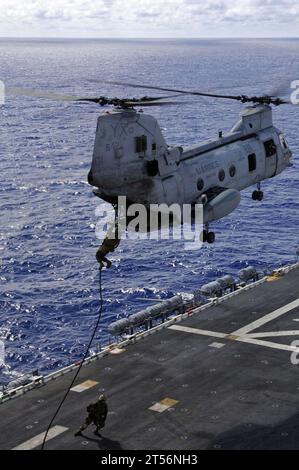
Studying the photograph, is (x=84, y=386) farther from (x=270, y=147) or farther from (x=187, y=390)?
(x=270, y=147)

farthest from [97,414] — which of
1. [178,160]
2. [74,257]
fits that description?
[74,257]

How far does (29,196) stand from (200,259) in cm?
2812

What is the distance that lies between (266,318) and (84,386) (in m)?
13.4

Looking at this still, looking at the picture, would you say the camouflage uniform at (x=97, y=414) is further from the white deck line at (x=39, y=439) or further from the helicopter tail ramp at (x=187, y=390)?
the white deck line at (x=39, y=439)

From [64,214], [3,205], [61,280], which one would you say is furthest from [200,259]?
[3,205]

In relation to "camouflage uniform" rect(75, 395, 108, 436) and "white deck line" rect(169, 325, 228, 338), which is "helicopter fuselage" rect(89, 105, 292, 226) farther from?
"white deck line" rect(169, 325, 228, 338)

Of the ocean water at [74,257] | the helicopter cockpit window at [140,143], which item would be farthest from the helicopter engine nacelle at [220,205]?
the ocean water at [74,257]

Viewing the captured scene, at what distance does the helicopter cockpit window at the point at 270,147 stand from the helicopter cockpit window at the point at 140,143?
11.0m

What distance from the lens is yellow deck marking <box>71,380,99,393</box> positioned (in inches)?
1378

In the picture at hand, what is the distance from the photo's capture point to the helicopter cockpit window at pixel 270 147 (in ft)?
127

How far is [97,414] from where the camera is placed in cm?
2917

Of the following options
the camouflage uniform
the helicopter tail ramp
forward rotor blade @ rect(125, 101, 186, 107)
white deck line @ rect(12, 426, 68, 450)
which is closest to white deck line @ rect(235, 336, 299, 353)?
the helicopter tail ramp

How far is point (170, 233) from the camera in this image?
7731cm

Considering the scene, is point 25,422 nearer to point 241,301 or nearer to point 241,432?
point 241,432
